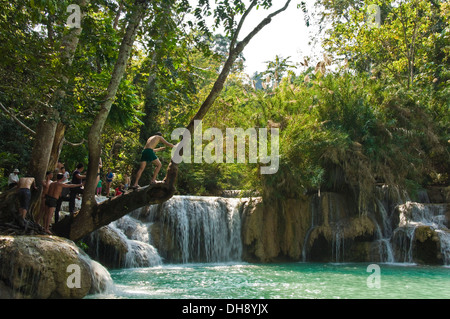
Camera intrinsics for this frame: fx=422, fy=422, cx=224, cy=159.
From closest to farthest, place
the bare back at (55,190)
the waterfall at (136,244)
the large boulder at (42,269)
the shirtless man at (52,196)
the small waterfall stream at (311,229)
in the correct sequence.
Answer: the large boulder at (42,269) → the shirtless man at (52,196) → the bare back at (55,190) → the waterfall at (136,244) → the small waterfall stream at (311,229)

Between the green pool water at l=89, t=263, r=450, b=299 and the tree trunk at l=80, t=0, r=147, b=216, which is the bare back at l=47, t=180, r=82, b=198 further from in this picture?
the green pool water at l=89, t=263, r=450, b=299

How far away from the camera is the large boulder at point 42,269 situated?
20.7 ft

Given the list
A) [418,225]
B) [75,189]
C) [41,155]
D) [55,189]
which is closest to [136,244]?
[75,189]

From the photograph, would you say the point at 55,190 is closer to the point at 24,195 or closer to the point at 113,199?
the point at 24,195

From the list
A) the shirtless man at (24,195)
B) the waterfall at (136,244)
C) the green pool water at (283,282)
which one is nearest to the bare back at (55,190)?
the shirtless man at (24,195)

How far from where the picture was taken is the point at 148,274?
427 inches

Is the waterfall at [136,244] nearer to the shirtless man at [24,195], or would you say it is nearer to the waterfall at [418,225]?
the shirtless man at [24,195]

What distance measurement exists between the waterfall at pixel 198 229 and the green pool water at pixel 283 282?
896 mm

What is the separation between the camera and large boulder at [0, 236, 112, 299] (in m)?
6.32

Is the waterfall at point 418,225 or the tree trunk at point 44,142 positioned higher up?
the tree trunk at point 44,142

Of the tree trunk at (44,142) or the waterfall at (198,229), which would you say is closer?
the tree trunk at (44,142)

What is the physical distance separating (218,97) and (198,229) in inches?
184
